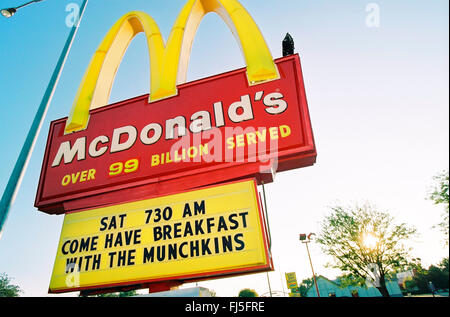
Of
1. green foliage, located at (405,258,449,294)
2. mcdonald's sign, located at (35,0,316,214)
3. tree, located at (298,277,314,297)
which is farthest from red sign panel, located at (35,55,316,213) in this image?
green foliage, located at (405,258,449,294)

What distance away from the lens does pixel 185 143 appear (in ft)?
15.3

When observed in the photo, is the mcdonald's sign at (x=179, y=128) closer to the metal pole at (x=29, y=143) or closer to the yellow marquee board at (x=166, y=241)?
the yellow marquee board at (x=166, y=241)

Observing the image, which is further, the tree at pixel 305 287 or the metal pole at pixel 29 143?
the tree at pixel 305 287

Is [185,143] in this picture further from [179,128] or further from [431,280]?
[431,280]

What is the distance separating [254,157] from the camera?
4172 mm

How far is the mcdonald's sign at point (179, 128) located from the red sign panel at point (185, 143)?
18mm

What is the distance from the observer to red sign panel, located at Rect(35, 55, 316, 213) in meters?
4.25

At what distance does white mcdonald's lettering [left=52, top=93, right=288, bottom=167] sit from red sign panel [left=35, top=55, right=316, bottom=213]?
2 cm

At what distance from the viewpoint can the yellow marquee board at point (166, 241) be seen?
11.6ft

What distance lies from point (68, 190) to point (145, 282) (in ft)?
7.82

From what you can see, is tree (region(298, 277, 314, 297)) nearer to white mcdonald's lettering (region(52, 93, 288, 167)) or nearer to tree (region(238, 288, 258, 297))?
tree (region(238, 288, 258, 297))

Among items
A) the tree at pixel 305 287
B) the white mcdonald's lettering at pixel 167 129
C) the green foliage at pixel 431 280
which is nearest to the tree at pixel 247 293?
the tree at pixel 305 287
